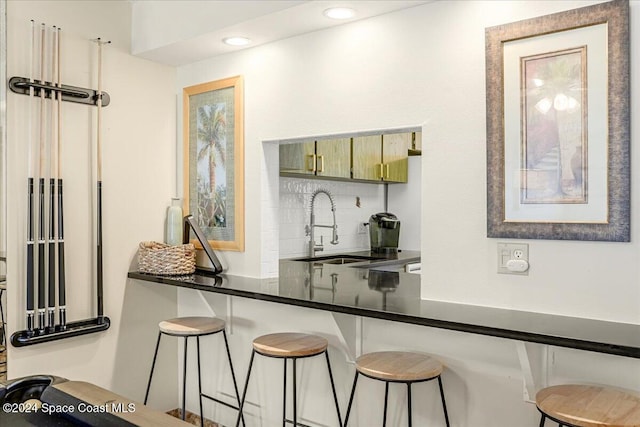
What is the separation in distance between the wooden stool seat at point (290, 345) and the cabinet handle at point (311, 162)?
60.3 inches

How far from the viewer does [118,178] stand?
314 cm

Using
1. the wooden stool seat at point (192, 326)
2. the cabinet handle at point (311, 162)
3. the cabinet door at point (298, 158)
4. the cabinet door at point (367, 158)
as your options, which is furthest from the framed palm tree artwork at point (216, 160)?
the cabinet door at point (367, 158)

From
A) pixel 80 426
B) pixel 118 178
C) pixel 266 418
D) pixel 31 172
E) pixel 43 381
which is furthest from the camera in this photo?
pixel 118 178

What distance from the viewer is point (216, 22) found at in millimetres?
2734

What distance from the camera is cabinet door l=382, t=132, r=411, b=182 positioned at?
474 centimetres

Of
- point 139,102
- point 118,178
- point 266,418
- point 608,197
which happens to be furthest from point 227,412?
point 608,197

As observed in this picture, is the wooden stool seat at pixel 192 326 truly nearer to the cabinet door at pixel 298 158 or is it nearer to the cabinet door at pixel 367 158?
the cabinet door at pixel 298 158

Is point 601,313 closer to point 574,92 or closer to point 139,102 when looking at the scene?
point 574,92

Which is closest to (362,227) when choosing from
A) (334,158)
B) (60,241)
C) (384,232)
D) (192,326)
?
(384,232)

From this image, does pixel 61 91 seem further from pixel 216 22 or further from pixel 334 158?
pixel 334 158

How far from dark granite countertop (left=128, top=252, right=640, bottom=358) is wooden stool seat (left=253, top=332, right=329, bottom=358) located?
21 centimetres

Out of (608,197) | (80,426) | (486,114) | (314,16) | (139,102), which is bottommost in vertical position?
(80,426)

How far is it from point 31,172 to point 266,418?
5.95 ft

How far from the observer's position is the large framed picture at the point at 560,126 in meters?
1.82
